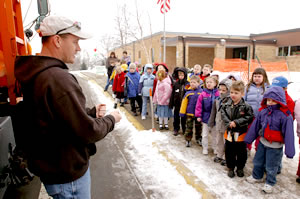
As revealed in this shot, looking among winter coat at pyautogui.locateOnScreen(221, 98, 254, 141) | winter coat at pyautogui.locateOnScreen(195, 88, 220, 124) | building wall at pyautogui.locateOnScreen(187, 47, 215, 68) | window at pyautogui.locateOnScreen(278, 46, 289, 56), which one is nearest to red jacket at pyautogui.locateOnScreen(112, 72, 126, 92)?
winter coat at pyautogui.locateOnScreen(195, 88, 220, 124)

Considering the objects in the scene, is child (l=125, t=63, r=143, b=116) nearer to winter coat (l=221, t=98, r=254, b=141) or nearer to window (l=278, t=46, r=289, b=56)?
winter coat (l=221, t=98, r=254, b=141)

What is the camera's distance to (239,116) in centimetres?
375

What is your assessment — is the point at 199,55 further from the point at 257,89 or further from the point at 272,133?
the point at 272,133

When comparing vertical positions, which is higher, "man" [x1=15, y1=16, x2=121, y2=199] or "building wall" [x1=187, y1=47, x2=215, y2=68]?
"building wall" [x1=187, y1=47, x2=215, y2=68]

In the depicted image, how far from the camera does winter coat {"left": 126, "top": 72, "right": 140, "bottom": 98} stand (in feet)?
27.5

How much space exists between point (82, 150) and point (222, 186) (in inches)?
109

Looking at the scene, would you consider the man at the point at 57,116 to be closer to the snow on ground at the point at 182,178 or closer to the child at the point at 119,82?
the snow on ground at the point at 182,178

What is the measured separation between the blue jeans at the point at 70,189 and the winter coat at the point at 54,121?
0.17 ft

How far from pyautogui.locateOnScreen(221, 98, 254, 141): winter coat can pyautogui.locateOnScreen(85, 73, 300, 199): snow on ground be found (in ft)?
2.71

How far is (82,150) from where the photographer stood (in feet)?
5.18

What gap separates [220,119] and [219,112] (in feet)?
0.45

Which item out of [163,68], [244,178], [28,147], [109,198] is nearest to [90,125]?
[28,147]

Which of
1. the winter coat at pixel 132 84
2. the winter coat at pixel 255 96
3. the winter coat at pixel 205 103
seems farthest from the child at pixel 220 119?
the winter coat at pixel 132 84

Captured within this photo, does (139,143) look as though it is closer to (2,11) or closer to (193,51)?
(2,11)
